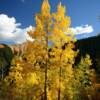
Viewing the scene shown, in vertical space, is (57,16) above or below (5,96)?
above

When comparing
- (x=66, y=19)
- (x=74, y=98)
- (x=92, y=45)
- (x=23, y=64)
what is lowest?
(x=74, y=98)

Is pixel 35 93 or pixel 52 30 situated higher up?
pixel 52 30

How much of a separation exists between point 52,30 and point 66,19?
1990 millimetres

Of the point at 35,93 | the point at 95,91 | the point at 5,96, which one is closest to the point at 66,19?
the point at 35,93

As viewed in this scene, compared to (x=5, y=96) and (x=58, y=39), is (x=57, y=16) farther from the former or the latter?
(x=5, y=96)

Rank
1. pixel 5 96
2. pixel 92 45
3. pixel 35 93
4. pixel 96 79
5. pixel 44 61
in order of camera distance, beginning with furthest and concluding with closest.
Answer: pixel 92 45
pixel 5 96
pixel 96 79
pixel 35 93
pixel 44 61

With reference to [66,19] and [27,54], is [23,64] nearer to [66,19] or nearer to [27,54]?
[27,54]

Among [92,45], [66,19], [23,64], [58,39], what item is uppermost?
[92,45]

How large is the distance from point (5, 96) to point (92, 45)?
74.0 meters

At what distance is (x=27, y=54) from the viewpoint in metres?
31.3

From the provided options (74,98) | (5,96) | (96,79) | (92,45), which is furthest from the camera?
(92,45)

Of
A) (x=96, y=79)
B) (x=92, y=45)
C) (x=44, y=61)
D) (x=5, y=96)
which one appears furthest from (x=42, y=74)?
(x=92, y=45)

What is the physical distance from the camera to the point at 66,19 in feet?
106

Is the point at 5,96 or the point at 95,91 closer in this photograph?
the point at 95,91
